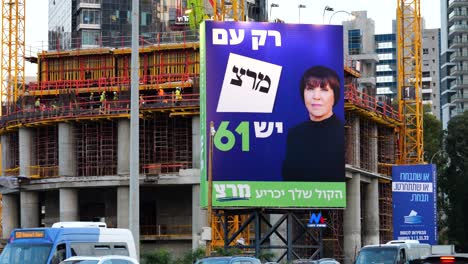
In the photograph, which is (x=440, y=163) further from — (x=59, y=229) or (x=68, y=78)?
(x=59, y=229)

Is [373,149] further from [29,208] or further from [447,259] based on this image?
[447,259]

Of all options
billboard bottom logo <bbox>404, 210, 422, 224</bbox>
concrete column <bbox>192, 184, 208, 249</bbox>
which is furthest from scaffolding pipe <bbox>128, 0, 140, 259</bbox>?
concrete column <bbox>192, 184, 208, 249</bbox>

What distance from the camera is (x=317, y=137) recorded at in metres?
59.0

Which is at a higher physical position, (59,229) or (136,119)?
(136,119)

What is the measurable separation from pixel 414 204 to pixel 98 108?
1056 inches

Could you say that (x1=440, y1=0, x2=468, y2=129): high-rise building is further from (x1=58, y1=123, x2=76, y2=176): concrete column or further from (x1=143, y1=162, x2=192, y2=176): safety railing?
(x1=58, y1=123, x2=76, y2=176): concrete column

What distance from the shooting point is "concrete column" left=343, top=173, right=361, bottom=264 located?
8562 centimetres

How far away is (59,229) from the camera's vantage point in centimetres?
2969

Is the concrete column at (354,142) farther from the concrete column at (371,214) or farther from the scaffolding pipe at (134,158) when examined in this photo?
the scaffolding pipe at (134,158)

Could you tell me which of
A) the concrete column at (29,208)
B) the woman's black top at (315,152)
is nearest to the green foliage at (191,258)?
the woman's black top at (315,152)

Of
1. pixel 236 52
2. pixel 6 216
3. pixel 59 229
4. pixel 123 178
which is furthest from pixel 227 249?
pixel 6 216

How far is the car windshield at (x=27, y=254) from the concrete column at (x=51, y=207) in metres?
63.1

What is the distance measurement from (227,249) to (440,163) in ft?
234

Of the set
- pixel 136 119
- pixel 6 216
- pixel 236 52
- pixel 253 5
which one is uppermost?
pixel 253 5
